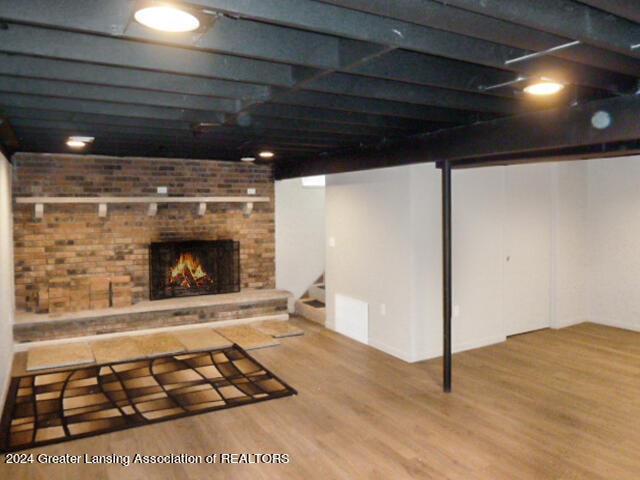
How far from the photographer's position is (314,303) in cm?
741

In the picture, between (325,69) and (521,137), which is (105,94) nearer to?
(325,69)

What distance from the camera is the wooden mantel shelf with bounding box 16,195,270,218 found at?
5.89 m

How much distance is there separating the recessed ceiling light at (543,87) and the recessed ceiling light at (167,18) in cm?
178

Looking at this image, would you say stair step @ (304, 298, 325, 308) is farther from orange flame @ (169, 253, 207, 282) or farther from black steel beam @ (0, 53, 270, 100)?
black steel beam @ (0, 53, 270, 100)

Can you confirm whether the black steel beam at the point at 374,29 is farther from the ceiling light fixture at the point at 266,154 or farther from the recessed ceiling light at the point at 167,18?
the ceiling light fixture at the point at 266,154

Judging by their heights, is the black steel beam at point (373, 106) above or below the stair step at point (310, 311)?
above

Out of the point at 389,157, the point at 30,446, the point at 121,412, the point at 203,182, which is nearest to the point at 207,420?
the point at 121,412

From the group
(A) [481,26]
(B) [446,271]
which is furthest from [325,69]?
(B) [446,271]

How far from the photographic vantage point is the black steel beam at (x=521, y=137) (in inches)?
119

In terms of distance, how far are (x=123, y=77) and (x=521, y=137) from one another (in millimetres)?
2606

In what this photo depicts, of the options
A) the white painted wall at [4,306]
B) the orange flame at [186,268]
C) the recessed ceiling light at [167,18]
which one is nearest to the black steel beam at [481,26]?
the recessed ceiling light at [167,18]

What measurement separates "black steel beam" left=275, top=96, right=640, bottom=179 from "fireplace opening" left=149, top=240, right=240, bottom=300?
2682 mm

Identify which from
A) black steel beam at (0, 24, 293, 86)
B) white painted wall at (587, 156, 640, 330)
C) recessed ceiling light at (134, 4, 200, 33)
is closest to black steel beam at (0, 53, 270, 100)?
black steel beam at (0, 24, 293, 86)

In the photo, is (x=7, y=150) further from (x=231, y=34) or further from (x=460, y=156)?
(x=460, y=156)
